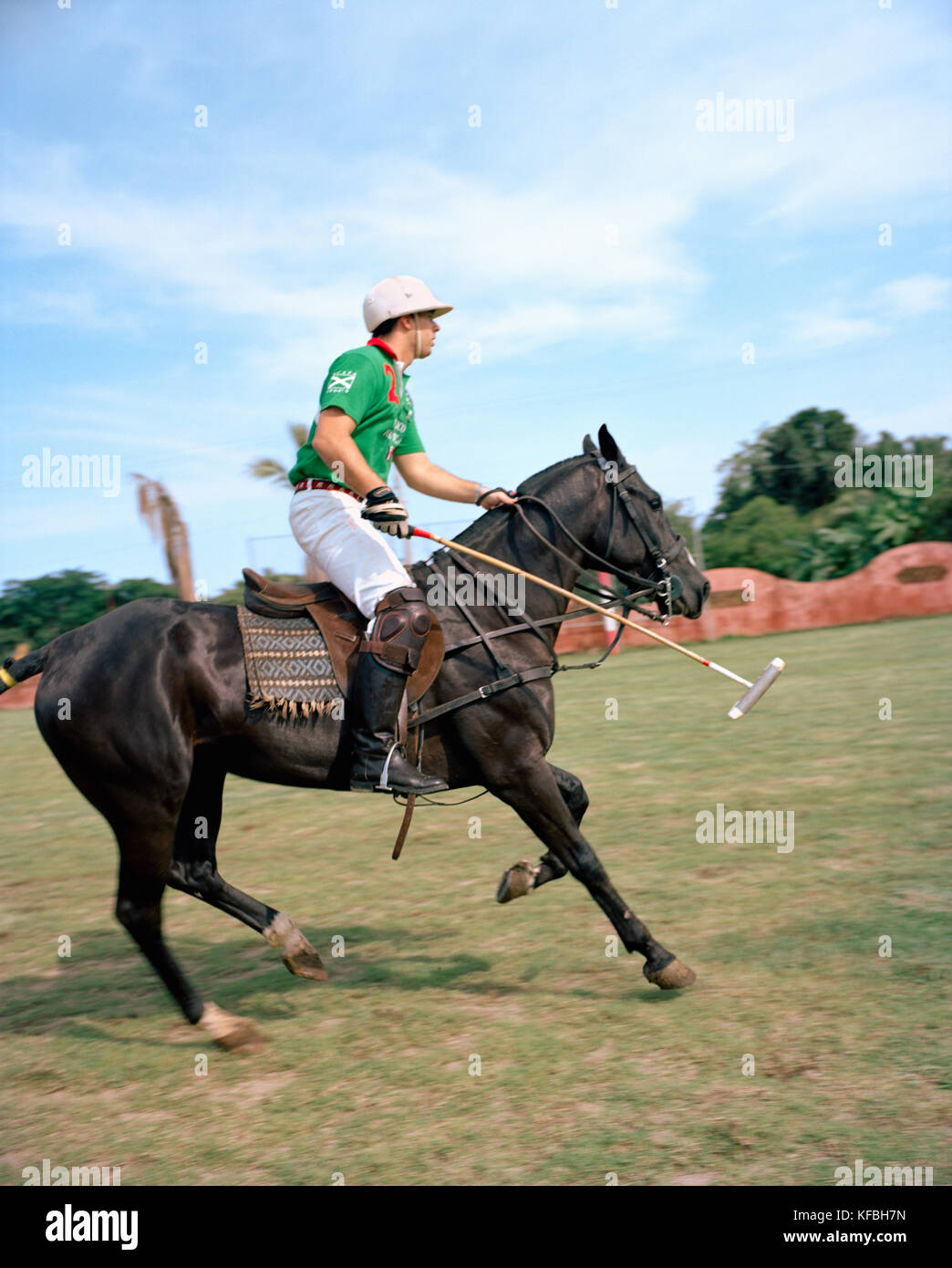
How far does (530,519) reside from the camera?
17.9 feet

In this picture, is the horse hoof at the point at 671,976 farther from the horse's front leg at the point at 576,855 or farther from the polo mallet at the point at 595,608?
the polo mallet at the point at 595,608

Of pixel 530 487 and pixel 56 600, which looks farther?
pixel 56 600

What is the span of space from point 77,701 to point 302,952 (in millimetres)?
1535

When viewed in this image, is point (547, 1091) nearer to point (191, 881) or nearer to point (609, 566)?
point (191, 881)

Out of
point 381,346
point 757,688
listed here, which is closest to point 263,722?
point 381,346

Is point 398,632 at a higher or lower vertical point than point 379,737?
higher

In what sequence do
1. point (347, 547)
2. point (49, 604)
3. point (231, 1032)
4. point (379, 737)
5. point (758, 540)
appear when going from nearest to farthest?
Answer: point (231, 1032)
point (379, 737)
point (347, 547)
point (758, 540)
point (49, 604)

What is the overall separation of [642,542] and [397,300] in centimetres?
165

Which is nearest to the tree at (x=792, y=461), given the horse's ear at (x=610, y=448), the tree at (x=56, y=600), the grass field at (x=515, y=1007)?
the tree at (x=56, y=600)

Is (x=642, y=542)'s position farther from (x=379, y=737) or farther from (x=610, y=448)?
(x=379, y=737)

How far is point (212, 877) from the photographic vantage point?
5324mm
